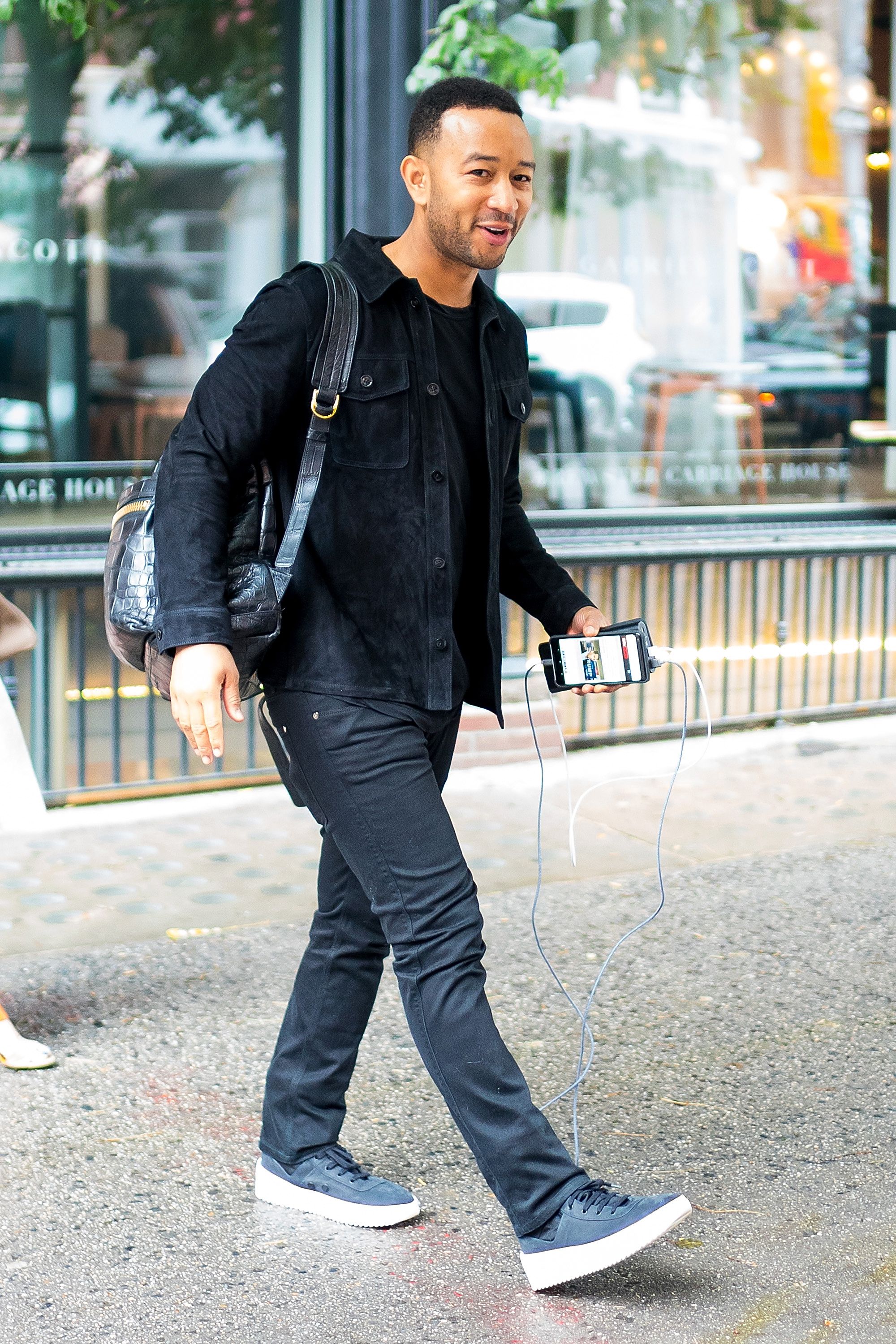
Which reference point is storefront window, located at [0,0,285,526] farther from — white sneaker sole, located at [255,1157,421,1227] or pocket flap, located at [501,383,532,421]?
white sneaker sole, located at [255,1157,421,1227]

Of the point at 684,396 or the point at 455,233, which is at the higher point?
the point at 684,396

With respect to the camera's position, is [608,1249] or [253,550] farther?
[253,550]

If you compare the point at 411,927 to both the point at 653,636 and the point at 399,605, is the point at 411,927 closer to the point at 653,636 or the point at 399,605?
the point at 399,605

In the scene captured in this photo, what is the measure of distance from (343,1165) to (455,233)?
178cm

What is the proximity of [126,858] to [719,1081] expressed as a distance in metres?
2.53

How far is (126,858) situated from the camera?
5.62m

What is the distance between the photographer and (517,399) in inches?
121

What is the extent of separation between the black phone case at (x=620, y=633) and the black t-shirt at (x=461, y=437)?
0.23 meters

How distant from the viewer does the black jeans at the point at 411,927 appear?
2.75 meters

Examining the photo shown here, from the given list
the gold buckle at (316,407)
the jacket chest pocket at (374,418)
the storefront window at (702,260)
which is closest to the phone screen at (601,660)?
the jacket chest pocket at (374,418)

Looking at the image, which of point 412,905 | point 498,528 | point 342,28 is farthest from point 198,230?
point 412,905

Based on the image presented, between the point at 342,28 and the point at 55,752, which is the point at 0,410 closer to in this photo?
the point at 55,752

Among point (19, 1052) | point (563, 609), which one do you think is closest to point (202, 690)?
point (563, 609)

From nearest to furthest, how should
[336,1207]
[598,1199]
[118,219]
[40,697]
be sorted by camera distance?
[598,1199] < [336,1207] < [40,697] < [118,219]
